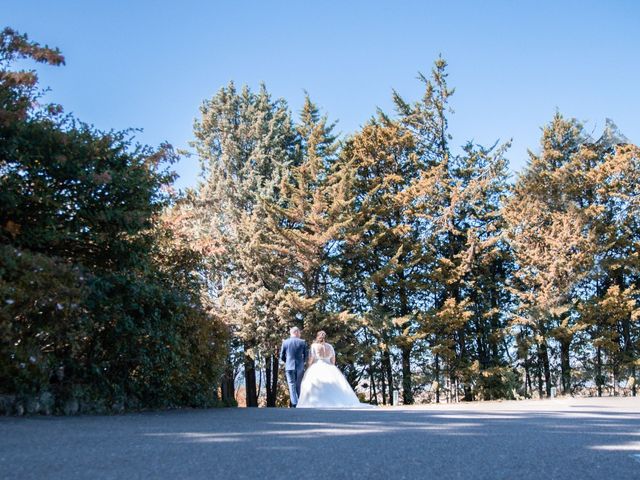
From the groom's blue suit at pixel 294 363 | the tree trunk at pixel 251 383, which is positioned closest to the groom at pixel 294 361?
the groom's blue suit at pixel 294 363

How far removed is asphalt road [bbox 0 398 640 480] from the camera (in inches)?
159

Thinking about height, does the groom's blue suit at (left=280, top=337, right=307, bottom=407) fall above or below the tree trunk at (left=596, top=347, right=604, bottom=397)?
above

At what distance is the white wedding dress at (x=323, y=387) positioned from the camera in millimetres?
13930

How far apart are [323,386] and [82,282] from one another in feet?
22.0

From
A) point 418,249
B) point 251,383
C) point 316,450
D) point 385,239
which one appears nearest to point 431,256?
point 418,249

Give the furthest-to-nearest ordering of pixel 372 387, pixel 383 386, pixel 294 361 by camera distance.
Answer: pixel 372 387 → pixel 383 386 → pixel 294 361

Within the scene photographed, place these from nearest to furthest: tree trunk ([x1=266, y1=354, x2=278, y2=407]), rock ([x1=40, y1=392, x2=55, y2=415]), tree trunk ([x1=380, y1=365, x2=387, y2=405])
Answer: rock ([x1=40, y1=392, x2=55, y2=415]), tree trunk ([x1=380, y1=365, x2=387, y2=405]), tree trunk ([x1=266, y1=354, x2=278, y2=407])

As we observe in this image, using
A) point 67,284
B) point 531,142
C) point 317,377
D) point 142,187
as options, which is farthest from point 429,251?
point 67,284

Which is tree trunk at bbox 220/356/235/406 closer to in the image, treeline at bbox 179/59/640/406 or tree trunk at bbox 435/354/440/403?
treeline at bbox 179/59/640/406

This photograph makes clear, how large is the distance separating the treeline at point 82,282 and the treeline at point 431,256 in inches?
524

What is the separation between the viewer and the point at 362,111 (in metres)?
31.1

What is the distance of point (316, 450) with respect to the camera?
16.3 feet

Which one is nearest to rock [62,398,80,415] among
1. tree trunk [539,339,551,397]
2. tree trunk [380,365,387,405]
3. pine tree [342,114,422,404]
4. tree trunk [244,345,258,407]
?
pine tree [342,114,422,404]

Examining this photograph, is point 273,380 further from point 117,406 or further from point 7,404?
point 7,404
